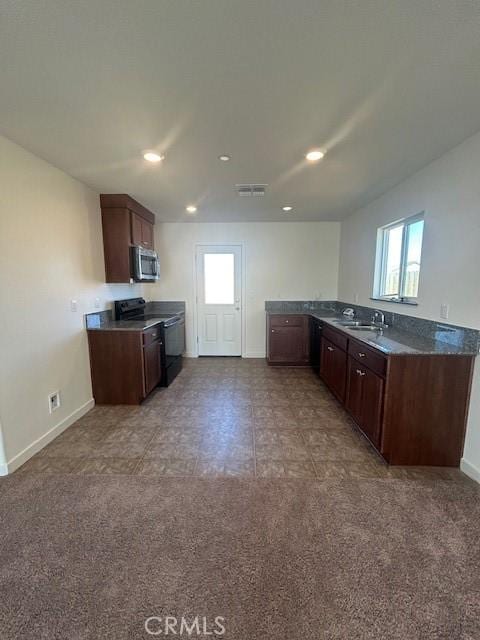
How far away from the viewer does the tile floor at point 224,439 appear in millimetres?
2061

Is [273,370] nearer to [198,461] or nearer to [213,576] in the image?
[198,461]

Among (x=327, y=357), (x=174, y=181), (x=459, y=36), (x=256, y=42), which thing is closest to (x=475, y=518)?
(x=327, y=357)

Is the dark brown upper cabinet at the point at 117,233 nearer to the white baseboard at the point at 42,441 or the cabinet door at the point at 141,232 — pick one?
the cabinet door at the point at 141,232

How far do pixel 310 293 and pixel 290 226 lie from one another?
1.23 metres

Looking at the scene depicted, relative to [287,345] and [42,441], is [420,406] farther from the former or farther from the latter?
[42,441]

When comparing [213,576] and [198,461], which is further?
[198,461]

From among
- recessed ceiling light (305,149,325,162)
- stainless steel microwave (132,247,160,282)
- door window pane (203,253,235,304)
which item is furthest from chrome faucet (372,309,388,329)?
stainless steel microwave (132,247,160,282)

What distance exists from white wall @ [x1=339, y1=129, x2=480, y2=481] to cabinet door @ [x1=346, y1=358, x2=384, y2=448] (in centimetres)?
62

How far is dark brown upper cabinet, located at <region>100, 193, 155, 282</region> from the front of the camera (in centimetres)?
326

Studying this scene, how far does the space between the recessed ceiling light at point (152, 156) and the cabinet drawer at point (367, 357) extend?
238cm

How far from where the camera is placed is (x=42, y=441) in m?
2.34

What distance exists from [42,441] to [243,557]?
1.97m

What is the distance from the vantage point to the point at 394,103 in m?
1.60

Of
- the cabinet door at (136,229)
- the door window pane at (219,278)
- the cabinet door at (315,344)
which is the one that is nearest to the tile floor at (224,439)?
the cabinet door at (315,344)
